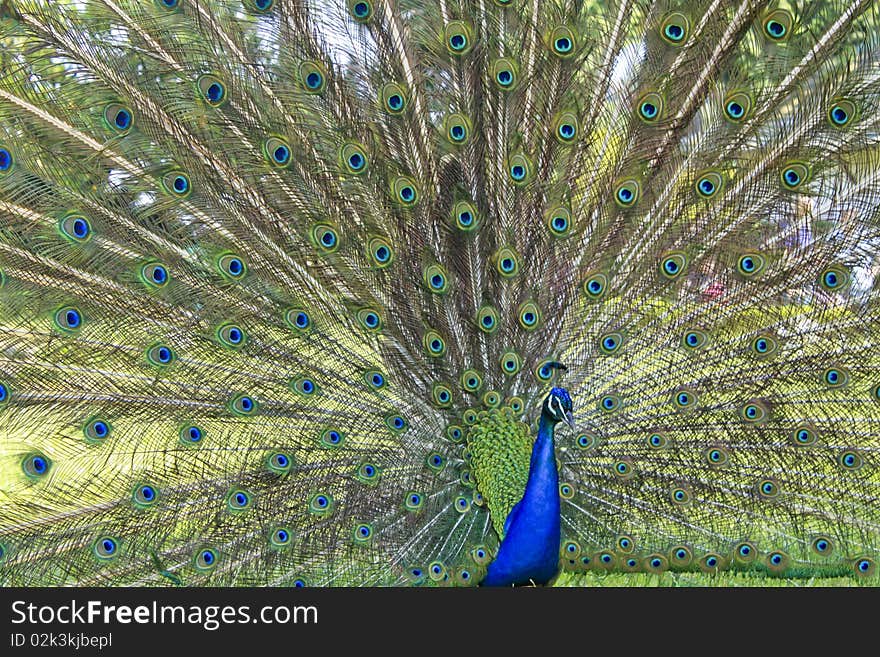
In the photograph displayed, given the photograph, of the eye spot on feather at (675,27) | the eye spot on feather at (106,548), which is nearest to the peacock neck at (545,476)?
the eye spot on feather at (675,27)

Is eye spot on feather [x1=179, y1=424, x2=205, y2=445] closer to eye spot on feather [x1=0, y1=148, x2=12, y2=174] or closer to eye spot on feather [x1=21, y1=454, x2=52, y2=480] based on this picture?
eye spot on feather [x1=21, y1=454, x2=52, y2=480]

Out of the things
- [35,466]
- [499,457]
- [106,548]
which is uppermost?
[35,466]

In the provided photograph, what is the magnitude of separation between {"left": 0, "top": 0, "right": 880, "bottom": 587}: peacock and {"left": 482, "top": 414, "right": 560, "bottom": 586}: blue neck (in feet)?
0.03

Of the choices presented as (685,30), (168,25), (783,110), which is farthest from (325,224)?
(783,110)

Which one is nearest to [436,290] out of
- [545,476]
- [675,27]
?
[545,476]

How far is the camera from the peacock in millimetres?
2701

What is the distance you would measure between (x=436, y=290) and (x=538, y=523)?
0.91 metres

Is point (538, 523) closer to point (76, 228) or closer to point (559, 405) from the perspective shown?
point (559, 405)

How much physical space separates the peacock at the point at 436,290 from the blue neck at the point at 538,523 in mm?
11

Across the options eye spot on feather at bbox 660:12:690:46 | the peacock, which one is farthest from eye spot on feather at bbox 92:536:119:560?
eye spot on feather at bbox 660:12:690:46

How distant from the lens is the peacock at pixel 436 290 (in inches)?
106

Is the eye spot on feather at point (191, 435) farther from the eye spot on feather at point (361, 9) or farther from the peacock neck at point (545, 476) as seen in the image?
the eye spot on feather at point (361, 9)

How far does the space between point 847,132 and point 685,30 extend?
24.9 inches

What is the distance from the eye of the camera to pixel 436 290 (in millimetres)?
3098
